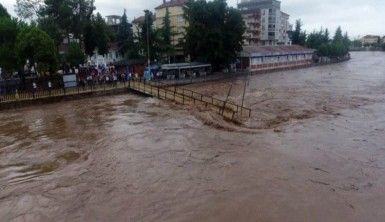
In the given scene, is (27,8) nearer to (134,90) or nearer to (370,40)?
(134,90)

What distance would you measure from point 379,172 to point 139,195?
32.5 feet

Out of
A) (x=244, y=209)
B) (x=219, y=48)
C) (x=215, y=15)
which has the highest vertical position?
(x=215, y=15)

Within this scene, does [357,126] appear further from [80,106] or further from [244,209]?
[80,106]

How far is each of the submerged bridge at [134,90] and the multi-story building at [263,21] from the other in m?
57.4

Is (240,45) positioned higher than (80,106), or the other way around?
(240,45)

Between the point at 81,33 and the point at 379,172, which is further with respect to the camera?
the point at 81,33

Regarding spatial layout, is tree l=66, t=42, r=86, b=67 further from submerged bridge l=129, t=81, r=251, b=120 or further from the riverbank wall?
submerged bridge l=129, t=81, r=251, b=120

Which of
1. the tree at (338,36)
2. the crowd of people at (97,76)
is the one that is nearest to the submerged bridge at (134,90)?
the crowd of people at (97,76)

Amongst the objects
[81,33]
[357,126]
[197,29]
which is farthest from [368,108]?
[81,33]

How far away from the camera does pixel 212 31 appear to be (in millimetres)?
47406

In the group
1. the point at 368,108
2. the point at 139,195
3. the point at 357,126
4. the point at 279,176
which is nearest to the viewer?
the point at 139,195

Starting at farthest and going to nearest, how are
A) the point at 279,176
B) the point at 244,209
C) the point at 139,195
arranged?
the point at 279,176
the point at 139,195
the point at 244,209

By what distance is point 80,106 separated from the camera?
101 ft

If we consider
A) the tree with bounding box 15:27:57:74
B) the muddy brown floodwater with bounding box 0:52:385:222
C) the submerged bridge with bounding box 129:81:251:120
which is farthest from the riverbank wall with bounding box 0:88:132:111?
the tree with bounding box 15:27:57:74
